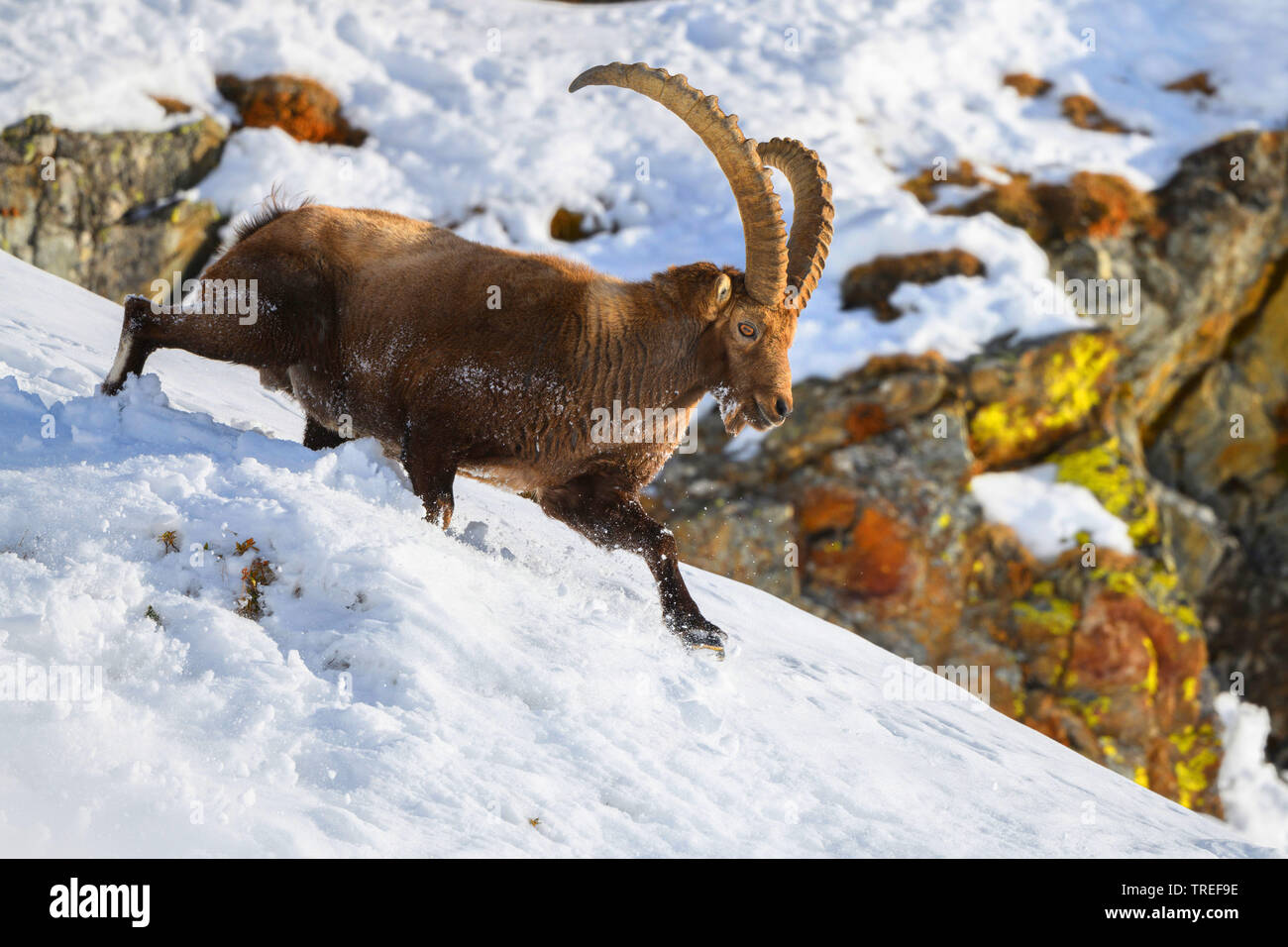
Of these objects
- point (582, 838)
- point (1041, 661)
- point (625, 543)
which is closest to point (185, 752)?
point (582, 838)

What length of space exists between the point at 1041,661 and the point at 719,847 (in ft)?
38.8

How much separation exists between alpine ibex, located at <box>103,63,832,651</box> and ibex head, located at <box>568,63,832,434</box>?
1 cm

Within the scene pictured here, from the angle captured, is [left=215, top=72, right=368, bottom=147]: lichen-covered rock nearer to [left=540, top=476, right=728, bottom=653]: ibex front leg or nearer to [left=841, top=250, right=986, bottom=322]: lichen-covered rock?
[left=841, top=250, right=986, bottom=322]: lichen-covered rock

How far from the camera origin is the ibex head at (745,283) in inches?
241

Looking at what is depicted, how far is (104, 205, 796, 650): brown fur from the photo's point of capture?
6117 millimetres

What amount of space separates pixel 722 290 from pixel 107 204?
1369 cm

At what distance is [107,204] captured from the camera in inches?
661

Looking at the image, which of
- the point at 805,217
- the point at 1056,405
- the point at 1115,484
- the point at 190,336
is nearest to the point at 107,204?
the point at 190,336

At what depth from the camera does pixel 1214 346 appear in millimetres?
20172

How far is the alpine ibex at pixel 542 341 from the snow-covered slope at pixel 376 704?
41cm

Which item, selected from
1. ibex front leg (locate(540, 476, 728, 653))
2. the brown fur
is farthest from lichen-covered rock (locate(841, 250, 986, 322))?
ibex front leg (locate(540, 476, 728, 653))

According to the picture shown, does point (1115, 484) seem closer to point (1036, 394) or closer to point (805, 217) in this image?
point (1036, 394)

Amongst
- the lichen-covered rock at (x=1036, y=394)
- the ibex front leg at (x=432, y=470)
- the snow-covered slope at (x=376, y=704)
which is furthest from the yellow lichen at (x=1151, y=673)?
the ibex front leg at (x=432, y=470)

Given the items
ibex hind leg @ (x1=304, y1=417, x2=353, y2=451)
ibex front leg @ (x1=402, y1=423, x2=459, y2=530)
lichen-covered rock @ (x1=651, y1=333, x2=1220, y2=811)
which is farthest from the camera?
lichen-covered rock @ (x1=651, y1=333, x2=1220, y2=811)
